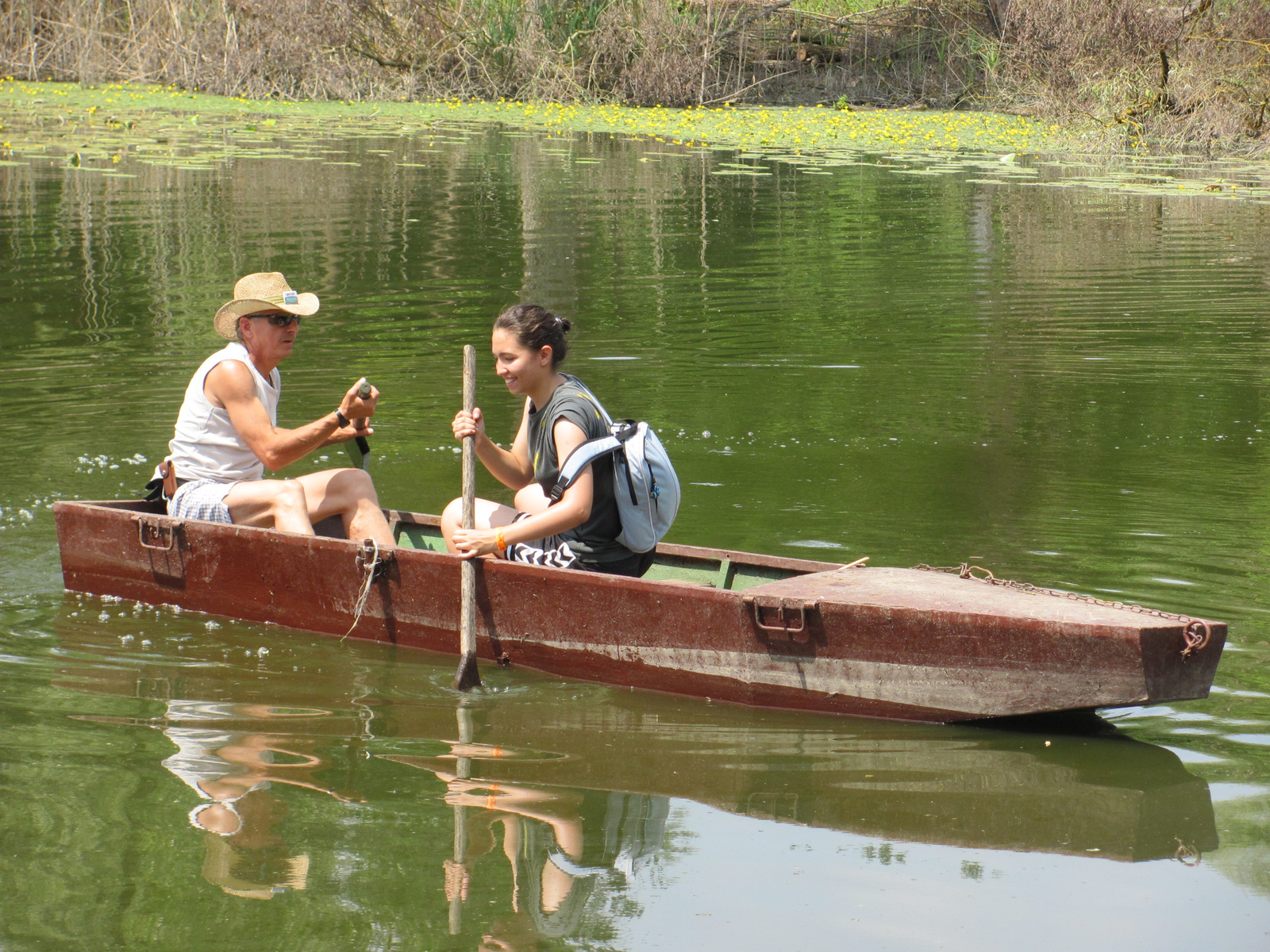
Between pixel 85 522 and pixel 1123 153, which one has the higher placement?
pixel 1123 153

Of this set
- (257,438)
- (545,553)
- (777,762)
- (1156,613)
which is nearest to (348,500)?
(257,438)

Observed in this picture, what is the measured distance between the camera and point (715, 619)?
15.6 ft

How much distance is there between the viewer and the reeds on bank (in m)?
21.8

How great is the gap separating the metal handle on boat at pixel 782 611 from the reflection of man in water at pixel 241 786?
4.39 ft

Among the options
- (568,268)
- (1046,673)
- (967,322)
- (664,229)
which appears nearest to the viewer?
(1046,673)

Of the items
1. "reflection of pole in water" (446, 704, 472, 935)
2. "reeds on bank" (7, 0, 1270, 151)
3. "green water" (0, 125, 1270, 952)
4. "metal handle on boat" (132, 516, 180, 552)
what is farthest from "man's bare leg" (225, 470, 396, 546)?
"reeds on bank" (7, 0, 1270, 151)

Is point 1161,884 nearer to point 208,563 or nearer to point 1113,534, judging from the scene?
point 1113,534

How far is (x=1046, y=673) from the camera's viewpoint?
14.1 feet

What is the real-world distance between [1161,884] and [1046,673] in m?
0.77

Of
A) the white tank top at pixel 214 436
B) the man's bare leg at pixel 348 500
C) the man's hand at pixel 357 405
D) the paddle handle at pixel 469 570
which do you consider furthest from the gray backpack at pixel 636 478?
the white tank top at pixel 214 436

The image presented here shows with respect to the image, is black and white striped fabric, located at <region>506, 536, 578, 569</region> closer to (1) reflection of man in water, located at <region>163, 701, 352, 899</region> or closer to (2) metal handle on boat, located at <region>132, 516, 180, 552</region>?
(1) reflection of man in water, located at <region>163, 701, 352, 899</region>

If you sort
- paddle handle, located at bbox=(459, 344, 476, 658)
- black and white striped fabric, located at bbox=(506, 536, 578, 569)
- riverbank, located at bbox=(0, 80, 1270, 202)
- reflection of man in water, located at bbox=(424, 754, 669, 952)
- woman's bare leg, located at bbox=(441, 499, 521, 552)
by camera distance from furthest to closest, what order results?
riverbank, located at bbox=(0, 80, 1270, 202), woman's bare leg, located at bbox=(441, 499, 521, 552), black and white striped fabric, located at bbox=(506, 536, 578, 569), paddle handle, located at bbox=(459, 344, 476, 658), reflection of man in water, located at bbox=(424, 754, 669, 952)

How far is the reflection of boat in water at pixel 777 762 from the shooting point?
4043 mm

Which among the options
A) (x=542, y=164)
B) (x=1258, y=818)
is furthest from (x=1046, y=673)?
(x=542, y=164)
